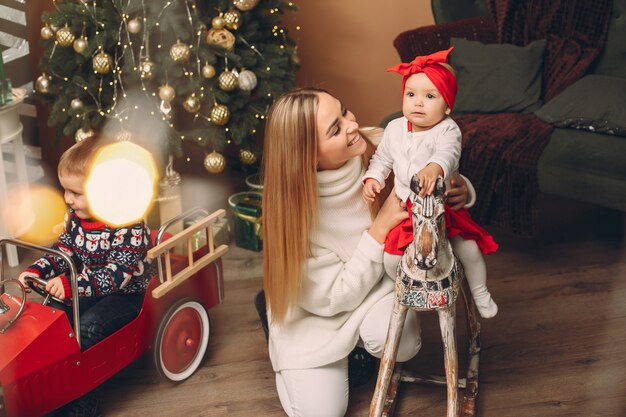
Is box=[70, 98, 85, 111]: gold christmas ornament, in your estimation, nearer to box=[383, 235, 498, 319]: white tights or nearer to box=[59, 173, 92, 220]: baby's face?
box=[59, 173, 92, 220]: baby's face

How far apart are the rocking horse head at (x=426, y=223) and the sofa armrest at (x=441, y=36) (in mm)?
1470

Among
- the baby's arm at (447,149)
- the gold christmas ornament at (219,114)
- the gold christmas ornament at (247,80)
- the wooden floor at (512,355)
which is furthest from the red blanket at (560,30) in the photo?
the baby's arm at (447,149)

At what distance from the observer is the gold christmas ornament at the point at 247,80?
253 cm

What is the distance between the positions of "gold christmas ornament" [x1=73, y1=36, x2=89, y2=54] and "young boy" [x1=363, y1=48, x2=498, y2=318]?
4.16ft

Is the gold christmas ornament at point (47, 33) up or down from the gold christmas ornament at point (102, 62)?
up

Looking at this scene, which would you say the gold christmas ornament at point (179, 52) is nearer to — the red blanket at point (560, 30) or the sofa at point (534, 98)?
the sofa at point (534, 98)

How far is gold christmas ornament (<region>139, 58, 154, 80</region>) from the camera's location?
96.7 inches

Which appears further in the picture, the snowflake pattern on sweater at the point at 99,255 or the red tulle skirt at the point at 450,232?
the snowflake pattern on sweater at the point at 99,255

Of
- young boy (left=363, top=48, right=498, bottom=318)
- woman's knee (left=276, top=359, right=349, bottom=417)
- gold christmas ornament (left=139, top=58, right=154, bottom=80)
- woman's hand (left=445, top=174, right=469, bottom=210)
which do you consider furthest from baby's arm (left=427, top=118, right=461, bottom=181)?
gold christmas ornament (left=139, top=58, right=154, bottom=80)

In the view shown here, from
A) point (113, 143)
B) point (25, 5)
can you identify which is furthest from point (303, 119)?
point (25, 5)

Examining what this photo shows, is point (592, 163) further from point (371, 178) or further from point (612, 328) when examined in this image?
point (371, 178)

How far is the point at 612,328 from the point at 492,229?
0.76 meters

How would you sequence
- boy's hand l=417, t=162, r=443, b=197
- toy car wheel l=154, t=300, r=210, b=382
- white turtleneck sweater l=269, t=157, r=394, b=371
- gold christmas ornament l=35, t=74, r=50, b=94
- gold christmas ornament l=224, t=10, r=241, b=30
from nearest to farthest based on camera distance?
boy's hand l=417, t=162, r=443, b=197
white turtleneck sweater l=269, t=157, r=394, b=371
toy car wheel l=154, t=300, r=210, b=382
gold christmas ornament l=224, t=10, r=241, b=30
gold christmas ornament l=35, t=74, r=50, b=94

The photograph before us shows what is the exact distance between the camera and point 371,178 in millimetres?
1614
